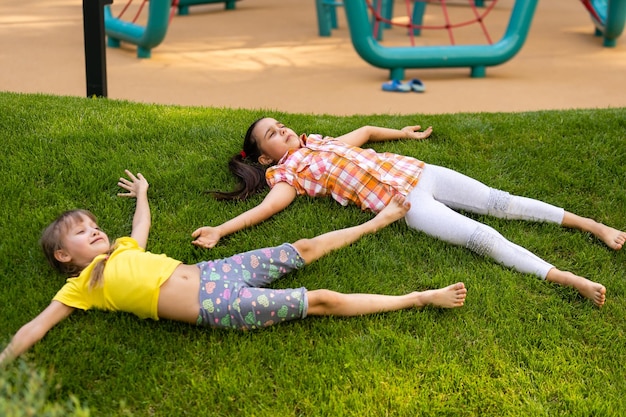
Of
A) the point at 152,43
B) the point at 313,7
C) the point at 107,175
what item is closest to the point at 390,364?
the point at 107,175

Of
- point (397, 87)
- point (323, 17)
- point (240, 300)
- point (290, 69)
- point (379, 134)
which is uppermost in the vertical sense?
point (379, 134)

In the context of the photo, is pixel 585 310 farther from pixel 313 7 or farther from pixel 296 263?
pixel 313 7

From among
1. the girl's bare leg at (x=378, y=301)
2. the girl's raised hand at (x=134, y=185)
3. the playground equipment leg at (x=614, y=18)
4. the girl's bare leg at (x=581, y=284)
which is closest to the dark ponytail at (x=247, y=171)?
the girl's raised hand at (x=134, y=185)

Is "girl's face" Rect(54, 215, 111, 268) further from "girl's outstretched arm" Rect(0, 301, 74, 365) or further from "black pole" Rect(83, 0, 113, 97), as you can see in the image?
"black pole" Rect(83, 0, 113, 97)

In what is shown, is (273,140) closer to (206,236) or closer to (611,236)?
(206,236)

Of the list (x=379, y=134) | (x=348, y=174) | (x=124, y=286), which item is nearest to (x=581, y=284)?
(x=348, y=174)

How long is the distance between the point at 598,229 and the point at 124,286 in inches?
88.4

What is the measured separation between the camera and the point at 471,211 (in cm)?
361

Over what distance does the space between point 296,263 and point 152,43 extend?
5.43 metres

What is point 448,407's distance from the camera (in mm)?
2412

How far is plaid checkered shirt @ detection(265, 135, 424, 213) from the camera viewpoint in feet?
11.7

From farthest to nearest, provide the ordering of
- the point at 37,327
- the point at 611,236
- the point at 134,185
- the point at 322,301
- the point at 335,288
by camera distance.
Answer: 1. the point at 134,185
2. the point at 611,236
3. the point at 335,288
4. the point at 322,301
5. the point at 37,327

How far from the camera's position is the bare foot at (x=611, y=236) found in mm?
3346

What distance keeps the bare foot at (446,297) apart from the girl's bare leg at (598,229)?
93 centimetres
